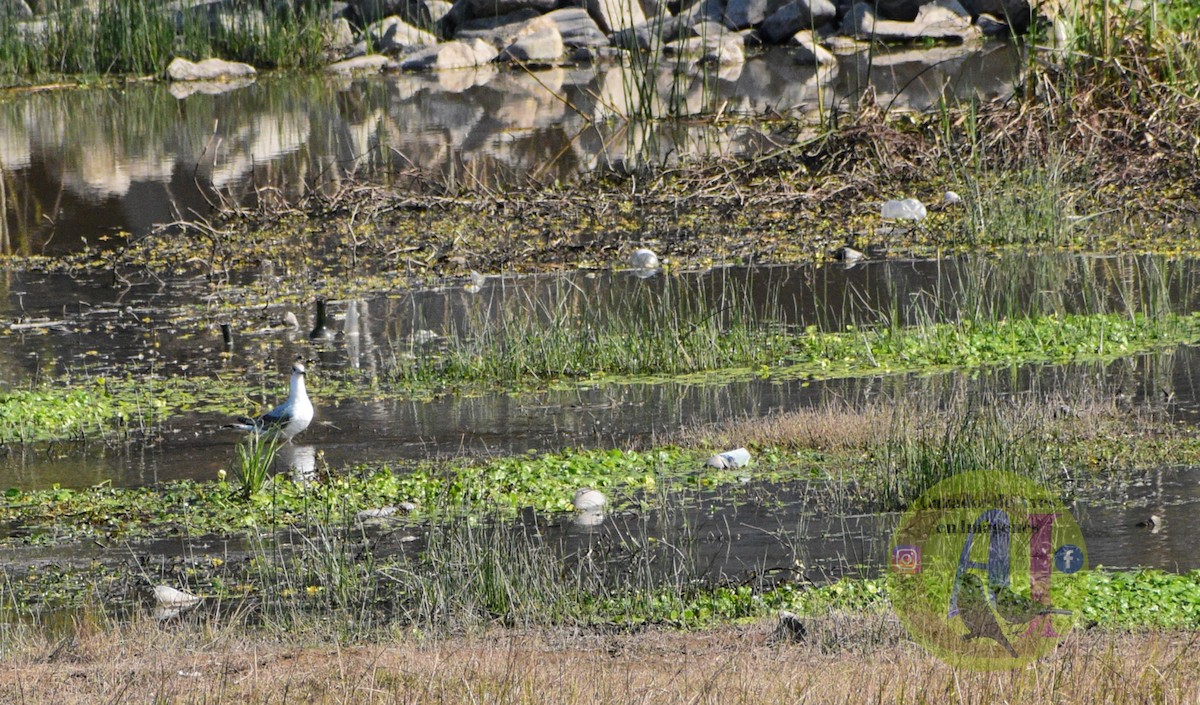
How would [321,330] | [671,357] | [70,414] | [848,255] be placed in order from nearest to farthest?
[70,414]
[671,357]
[321,330]
[848,255]

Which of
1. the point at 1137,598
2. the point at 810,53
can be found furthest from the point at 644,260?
the point at 810,53

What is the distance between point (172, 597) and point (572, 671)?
2.39 m

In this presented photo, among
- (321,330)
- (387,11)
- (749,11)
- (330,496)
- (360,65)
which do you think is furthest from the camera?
(387,11)

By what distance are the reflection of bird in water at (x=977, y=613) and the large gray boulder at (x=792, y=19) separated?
95.6 ft

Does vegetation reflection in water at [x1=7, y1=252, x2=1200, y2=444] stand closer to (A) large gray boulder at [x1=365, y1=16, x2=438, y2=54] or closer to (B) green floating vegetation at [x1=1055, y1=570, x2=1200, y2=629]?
(B) green floating vegetation at [x1=1055, y1=570, x2=1200, y2=629]

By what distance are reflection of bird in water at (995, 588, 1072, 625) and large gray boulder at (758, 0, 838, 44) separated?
29161 millimetres

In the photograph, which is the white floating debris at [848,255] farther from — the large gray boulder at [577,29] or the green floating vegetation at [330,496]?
the large gray boulder at [577,29]

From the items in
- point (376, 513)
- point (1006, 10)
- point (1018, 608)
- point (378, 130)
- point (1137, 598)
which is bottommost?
point (378, 130)

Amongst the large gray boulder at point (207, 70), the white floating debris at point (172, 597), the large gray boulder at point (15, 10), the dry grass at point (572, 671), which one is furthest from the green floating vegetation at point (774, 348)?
the large gray boulder at point (15, 10)

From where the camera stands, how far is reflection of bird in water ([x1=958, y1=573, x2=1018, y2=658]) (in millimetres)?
4816

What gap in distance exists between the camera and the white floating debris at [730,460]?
777 cm

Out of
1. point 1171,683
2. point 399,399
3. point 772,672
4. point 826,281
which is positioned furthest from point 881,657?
point 826,281

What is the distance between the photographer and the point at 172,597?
628 centimetres

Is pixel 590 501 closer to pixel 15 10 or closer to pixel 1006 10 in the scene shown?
pixel 1006 10
